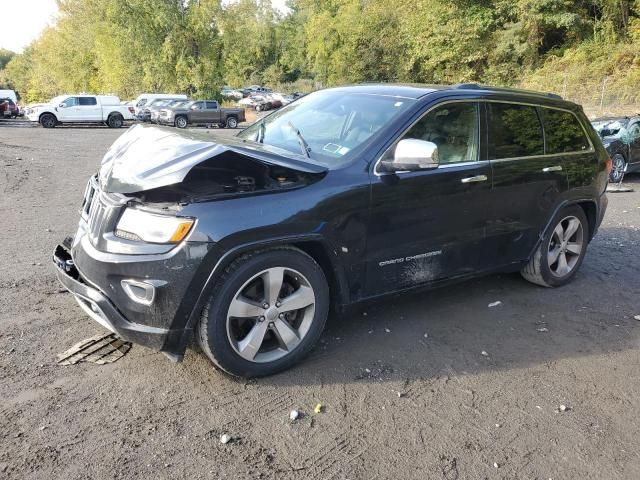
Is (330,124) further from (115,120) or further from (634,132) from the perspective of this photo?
(115,120)

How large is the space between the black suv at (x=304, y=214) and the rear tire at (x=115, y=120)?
2797 cm

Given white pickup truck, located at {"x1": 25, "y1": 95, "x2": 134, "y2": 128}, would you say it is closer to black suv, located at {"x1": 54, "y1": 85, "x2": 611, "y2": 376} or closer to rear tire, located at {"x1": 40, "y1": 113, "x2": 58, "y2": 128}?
rear tire, located at {"x1": 40, "y1": 113, "x2": 58, "y2": 128}

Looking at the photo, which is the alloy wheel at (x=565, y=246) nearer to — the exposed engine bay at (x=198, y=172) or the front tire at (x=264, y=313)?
the front tire at (x=264, y=313)

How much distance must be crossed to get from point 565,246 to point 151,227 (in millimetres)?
3954

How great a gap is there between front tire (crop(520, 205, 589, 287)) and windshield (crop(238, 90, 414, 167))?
6.78 ft

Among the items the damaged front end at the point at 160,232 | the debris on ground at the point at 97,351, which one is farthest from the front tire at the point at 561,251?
the debris on ground at the point at 97,351

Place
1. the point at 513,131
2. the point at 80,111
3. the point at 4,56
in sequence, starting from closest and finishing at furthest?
the point at 513,131
the point at 80,111
the point at 4,56

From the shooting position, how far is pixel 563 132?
490 cm

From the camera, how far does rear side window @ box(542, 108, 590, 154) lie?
4.75 m

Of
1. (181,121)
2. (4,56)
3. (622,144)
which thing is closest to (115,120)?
(181,121)

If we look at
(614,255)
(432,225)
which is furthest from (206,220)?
(614,255)

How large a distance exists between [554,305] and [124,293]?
12.0 feet

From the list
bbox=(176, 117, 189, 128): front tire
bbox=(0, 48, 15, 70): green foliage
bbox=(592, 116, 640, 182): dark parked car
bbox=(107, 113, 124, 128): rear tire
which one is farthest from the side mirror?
→ bbox=(0, 48, 15, 70): green foliage

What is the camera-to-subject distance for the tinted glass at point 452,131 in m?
3.81
